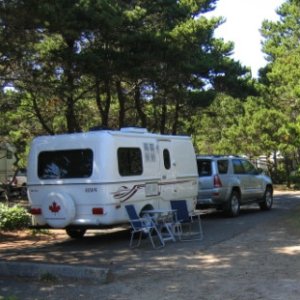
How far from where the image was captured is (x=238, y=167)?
60.0 ft

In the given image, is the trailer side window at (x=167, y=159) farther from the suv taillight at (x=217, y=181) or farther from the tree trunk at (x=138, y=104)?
the tree trunk at (x=138, y=104)

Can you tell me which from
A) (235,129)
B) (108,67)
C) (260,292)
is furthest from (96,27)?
(235,129)

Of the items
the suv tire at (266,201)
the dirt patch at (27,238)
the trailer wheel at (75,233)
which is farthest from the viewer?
the suv tire at (266,201)

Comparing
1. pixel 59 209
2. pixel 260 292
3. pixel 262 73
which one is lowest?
pixel 260 292

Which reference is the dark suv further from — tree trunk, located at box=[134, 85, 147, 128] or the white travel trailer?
tree trunk, located at box=[134, 85, 147, 128]

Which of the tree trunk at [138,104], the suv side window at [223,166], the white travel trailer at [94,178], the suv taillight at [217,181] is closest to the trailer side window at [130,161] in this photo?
the white travel trailer at [94,178]

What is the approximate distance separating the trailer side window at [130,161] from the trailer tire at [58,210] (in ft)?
4.09

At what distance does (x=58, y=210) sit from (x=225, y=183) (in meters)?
6.54

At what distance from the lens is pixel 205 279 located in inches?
327

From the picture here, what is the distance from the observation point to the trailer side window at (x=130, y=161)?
1237 cm

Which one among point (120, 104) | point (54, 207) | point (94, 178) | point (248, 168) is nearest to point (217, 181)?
point (248, 168)

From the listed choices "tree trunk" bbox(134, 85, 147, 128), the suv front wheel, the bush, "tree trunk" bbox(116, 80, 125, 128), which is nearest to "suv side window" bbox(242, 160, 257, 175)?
the suv front wheel

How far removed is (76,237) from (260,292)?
7167 millimetres

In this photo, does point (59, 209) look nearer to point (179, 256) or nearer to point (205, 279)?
point (179, 256)
